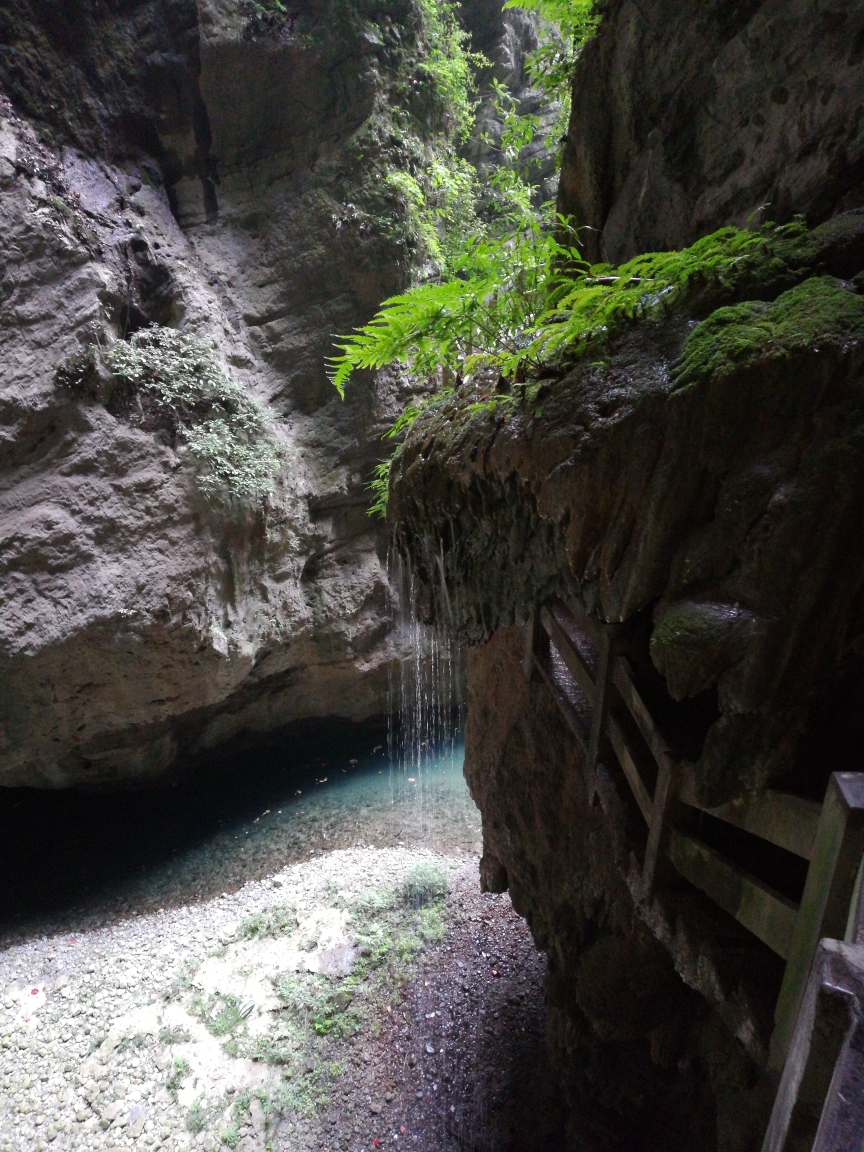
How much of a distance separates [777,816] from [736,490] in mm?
944

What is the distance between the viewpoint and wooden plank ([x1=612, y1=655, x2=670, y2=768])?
2.05 m

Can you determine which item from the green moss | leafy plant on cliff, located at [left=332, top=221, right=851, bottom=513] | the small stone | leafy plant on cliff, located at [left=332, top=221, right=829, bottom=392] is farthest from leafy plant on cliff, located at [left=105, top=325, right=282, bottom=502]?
the green moss

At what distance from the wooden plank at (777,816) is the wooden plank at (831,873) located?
0.31 feet

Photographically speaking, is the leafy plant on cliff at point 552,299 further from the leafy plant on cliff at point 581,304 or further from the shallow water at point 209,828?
the shallow water at point 209,828

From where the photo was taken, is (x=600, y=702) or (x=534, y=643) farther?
(x=534, y=643)

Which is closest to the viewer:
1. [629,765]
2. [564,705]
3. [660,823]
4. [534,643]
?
[660,823]

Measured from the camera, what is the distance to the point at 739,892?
1.80 metres

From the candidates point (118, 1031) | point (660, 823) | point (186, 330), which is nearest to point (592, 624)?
point (660, 823)

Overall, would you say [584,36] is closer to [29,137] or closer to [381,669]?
[29,137]

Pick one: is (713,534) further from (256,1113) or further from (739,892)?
(256,1113)

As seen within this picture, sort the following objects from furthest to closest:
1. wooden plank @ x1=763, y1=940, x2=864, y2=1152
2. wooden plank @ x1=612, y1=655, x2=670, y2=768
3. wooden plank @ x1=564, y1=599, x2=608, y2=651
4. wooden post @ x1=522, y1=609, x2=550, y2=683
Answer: wooden post @ x1=522, y1=609, x2=550, y2=683, wooden plank @ x1=564, y1=599, x2=608, y2=651, wooden plank @ x1=612, y1=655, x2=670, y2=768, wooden plank @ x1=763, y1=940, x2=864, y2=1152

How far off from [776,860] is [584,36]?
4629 millimetres

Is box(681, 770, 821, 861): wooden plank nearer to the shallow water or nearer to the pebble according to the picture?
the pebble

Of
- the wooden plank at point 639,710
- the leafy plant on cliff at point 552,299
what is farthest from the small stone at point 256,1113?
the leafy plant on cliff at point 552,299
